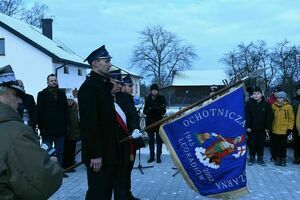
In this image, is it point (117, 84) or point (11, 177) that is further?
point (117, 84)

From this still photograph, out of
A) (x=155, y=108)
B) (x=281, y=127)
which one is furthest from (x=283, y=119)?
(x=155, y=108)

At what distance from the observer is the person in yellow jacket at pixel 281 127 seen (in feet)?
37.5

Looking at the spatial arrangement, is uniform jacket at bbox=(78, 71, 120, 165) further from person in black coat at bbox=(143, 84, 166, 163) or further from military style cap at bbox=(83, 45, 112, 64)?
person in black coat at bbox=(143, 84, 166, 163)

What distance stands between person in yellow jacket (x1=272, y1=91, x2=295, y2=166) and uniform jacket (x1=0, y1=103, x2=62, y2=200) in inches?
373

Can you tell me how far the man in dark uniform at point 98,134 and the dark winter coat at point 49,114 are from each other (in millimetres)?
4481

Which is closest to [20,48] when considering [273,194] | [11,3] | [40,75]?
[40,75]

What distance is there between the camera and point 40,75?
31.3 metres

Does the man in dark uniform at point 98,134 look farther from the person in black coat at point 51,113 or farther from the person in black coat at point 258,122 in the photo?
the person in black coat at point 258,122

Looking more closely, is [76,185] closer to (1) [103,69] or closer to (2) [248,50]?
(1) [103,69]

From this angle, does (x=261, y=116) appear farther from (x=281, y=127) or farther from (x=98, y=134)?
(x=98, y=134)

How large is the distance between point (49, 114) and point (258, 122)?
5051mm

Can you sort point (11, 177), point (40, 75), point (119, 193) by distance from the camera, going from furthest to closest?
point (40, 75) → point (119, 193) → point (11, 177)

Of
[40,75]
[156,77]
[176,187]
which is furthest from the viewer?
[156,77]

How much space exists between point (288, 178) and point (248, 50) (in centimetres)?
4747
